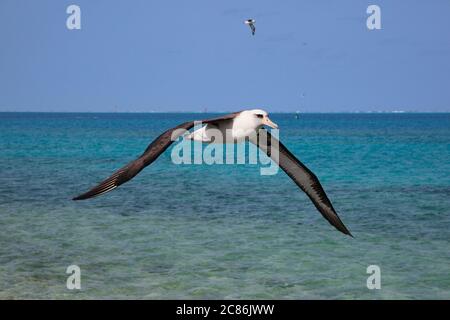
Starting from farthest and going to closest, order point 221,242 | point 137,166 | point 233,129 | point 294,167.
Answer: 1. point 221,242
2. point 294,167
3. point 233,129
4. point 137,166

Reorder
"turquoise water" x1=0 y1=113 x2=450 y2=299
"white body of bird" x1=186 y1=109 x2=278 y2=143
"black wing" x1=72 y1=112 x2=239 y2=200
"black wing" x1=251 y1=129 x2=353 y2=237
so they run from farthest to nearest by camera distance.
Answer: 1. "turquoise water" x1=0 y1=113 x2=450 y2=299
2. "black wing" x1=251 y1=129 x2=353 y2=237
3. "white body of bird" x1=186 y1=109 x2=278 y2=143
4. "black wing" x1=72 y1=112 x2=239 y2=200

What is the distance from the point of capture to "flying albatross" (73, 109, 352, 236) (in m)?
8.34

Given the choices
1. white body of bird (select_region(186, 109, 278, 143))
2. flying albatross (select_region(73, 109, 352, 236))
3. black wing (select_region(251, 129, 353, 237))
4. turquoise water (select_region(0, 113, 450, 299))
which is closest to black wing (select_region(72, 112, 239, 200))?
flying albatross (select_region(73, 109, 352, 236))

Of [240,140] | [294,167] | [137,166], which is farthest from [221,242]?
[137,166]

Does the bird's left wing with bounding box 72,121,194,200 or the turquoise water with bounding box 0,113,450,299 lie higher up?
the bird's left wing with bounding box 72,121,194,200

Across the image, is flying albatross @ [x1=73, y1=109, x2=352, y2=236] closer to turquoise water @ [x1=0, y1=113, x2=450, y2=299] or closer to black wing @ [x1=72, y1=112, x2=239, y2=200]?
black wing @ [x1=72, y1=112, x2=239, y2=200]


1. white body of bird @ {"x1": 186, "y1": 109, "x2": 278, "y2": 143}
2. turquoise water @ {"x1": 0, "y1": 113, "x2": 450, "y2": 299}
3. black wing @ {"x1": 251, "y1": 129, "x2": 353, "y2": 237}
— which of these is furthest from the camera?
turquoise water @ {"x1": 0, "y1": 113, "x2": 450, "y2": 299}

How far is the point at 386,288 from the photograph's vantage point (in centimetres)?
1529

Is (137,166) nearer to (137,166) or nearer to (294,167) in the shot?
(137,166)

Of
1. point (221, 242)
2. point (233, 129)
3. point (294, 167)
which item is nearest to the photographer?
point (233, 129)

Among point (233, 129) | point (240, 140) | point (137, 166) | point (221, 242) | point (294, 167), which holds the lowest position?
point (221, 242)

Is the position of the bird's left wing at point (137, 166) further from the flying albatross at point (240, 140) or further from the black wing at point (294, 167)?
the black wing at point (294, 167)

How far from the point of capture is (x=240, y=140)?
1061cm
